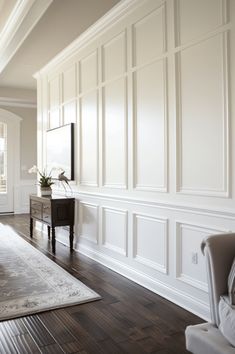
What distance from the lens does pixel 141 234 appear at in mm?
3479

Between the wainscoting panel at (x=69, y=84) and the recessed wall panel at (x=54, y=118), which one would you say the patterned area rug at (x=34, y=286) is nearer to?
the recessed wall panel at (x=54, y=118)

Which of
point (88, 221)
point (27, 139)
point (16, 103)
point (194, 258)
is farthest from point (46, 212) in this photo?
point (16, 103)

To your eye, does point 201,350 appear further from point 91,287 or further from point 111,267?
point 111,267

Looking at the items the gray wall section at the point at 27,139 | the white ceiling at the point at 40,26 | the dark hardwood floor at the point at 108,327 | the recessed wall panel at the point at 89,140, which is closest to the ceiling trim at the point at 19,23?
the white ceiling at the point at 40,26

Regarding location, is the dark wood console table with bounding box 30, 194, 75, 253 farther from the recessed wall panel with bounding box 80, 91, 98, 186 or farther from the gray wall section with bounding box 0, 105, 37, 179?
the gray wall section with bounding box 0, 105, 37, 179

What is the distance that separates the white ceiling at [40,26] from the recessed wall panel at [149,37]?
17.8 inches

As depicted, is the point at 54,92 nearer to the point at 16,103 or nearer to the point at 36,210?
the point at 36,210

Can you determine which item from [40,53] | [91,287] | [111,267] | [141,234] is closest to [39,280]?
[91,287]

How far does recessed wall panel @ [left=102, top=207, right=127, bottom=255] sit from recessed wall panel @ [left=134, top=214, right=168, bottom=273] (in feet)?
0.81

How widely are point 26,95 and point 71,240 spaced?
451 centimetres

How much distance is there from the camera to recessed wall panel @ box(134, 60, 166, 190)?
316cm

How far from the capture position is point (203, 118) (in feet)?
8.83

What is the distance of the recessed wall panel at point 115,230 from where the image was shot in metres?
3.78

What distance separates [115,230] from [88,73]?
2174 millimetres
